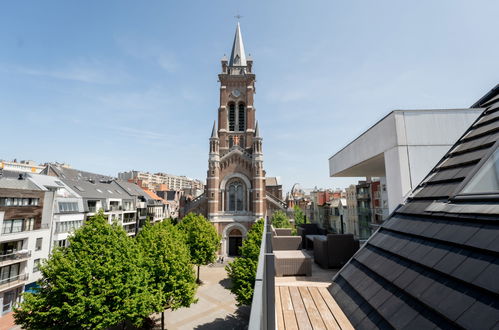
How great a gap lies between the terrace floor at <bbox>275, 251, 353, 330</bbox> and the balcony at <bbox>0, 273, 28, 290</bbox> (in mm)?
30367

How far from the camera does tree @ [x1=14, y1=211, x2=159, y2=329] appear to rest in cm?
1383

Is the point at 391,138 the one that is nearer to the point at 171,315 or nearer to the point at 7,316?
the point at 171,315

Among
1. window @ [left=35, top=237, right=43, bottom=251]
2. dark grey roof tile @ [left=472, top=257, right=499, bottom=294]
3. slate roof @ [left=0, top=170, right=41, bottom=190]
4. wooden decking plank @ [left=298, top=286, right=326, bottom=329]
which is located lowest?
window @ [left=35, top=237, right=43, bottom=251]

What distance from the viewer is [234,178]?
42688mm

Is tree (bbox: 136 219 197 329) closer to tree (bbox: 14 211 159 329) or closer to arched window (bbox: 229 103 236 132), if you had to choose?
tree (bbox: 14 211 159 329)

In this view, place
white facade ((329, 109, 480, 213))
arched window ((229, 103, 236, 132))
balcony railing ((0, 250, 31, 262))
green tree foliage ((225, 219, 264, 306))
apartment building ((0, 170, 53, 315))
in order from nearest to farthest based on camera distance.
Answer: white facade ((329, 109, 480, 213)) → green tree foliage ((225, 219, 264, 306)) → balcony railing ((0, 250, 31, 262)) → apartment building ((0, 170, 53, 315)) → arched window ((229, 103, 236, 132))

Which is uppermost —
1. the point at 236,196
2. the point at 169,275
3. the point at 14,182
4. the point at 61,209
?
the point at 14,182

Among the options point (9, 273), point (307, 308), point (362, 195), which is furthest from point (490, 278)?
point (362, 195)

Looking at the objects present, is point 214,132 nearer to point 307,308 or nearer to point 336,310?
point 307,308

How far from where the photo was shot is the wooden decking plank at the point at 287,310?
4.04 meters

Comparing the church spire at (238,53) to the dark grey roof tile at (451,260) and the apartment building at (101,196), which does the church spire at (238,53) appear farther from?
the dark grey roof tile at (451,260)

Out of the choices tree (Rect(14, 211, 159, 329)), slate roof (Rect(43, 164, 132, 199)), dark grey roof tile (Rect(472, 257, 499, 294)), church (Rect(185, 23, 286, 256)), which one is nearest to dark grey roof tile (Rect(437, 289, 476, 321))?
dark grey roof tile (Rect(472, 257, 499, 294))

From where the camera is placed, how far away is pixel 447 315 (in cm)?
238

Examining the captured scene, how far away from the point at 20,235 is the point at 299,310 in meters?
31.8
